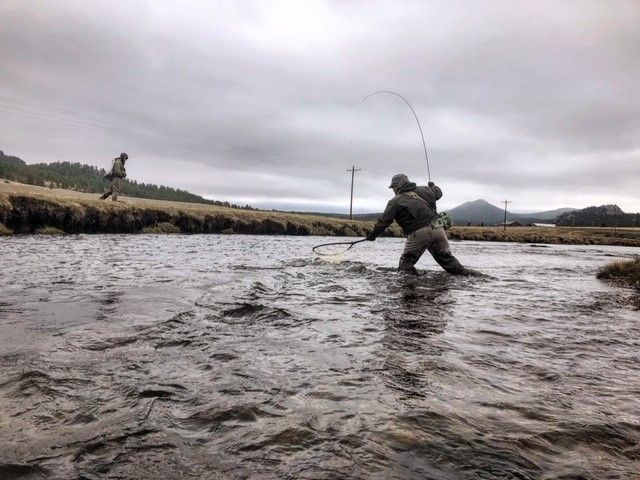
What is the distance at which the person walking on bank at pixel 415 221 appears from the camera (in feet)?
38.4

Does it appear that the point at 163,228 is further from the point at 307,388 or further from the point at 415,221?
the point at 307,388

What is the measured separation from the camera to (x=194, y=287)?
340 inches

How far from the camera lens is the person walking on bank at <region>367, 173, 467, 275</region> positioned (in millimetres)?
11719

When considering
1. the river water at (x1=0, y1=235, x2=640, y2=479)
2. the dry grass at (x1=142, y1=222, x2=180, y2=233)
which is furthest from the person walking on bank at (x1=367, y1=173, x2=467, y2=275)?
the dry grass at (x1=142, y1=222, x2=180, y2=233)

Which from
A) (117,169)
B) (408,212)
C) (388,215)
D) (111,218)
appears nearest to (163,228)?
(111,218)

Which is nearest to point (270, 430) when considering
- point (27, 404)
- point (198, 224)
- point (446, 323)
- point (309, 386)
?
point (309, 386)

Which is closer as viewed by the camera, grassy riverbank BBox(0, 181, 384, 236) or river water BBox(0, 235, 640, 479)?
river water BBox(0, 235, 640, 479)

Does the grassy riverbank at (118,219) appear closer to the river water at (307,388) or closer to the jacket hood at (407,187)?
the river water at (307,388)

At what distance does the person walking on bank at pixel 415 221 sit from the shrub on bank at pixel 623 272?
20.5ft

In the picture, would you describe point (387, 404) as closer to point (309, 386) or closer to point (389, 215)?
point (309, 386)

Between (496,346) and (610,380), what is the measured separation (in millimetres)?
1271

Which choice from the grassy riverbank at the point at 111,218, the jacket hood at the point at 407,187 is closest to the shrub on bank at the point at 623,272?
the jacket hood at the point at 407,187

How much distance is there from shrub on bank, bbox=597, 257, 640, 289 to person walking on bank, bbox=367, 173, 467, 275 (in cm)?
625

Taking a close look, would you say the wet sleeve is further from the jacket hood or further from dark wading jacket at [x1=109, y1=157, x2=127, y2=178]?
dark wading jacket at [x1=109, y1=157, x2=127, y2=178]
